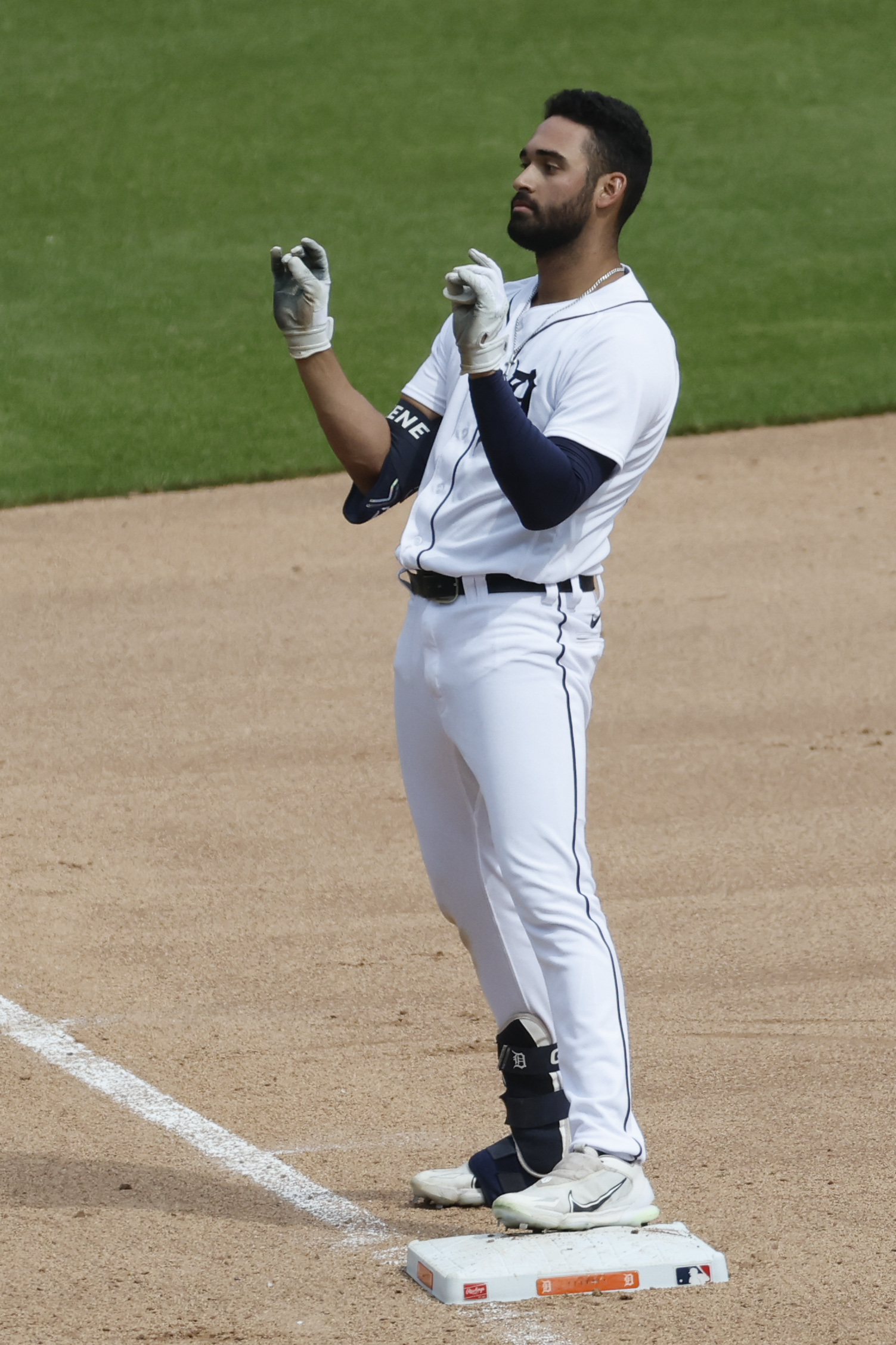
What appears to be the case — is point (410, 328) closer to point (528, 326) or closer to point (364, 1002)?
point (364, 1002)

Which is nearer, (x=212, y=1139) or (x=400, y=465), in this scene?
(x=400, y=465)

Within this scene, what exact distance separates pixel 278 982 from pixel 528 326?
90.4 inches

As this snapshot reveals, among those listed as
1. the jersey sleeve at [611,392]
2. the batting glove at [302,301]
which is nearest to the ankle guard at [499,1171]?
the jersey sleeve at [611,392]

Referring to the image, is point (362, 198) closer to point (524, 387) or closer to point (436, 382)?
point (436, 382)

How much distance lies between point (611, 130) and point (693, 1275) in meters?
2.13

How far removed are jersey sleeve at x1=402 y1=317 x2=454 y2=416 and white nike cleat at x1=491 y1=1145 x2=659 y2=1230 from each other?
1503 millimetres

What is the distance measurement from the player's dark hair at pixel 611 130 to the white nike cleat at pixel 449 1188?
1.91 meters

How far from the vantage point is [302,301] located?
3754 millimetres

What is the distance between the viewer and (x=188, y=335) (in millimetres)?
15312

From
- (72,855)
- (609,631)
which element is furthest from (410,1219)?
(609,631)

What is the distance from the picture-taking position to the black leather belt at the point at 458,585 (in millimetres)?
3516

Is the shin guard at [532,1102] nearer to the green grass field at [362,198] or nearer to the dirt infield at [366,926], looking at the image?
the dirt infield at [366,926]

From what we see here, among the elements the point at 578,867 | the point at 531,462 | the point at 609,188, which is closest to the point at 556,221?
the point at 609,188

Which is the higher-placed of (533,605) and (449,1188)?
(533,605)
